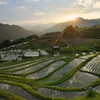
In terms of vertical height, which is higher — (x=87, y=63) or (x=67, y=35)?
(x=67, y=35)

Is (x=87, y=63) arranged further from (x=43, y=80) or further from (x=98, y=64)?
(x=43, y=80)

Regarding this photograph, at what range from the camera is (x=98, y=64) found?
2462 cm

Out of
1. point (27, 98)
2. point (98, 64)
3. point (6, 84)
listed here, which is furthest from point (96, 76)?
point (6, 84)

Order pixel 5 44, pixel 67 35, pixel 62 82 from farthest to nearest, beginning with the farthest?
pixel 5 44, pixel 67 35, pixel 62 82

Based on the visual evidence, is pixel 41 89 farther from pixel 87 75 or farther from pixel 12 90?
pixel 87 75

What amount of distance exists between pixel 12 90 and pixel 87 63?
18.2m

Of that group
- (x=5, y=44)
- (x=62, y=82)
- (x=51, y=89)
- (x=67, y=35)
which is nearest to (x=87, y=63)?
(x=62, y=82)

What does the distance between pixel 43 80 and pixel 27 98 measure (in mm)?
7971

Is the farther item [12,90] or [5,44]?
[5,44]

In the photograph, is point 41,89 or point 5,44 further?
point 5,44

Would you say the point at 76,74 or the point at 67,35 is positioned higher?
the point at 67,35

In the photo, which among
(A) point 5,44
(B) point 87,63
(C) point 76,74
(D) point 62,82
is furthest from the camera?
(A) point 5,44

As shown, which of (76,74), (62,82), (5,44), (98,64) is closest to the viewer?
(62,82)

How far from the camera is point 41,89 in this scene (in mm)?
15672
